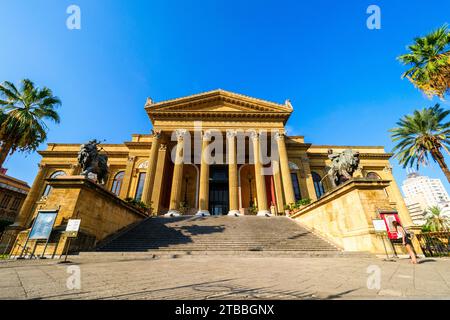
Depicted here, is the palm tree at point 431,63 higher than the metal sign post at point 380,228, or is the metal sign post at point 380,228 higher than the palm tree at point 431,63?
the palm tree at point 431,63

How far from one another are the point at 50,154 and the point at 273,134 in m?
26.8

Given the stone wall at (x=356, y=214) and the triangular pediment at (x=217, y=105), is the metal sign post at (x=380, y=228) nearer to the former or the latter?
the stone wall at (x=356, y=214)

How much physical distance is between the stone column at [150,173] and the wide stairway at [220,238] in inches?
129

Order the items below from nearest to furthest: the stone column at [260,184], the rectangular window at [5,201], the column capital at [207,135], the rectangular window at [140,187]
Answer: the stone column at [260,184] < the column capital at [207,135] < the rectangular window at [140,187] < the rectangular window at [5,201]

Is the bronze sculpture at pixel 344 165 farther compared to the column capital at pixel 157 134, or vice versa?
the column capital at pixel 157 134

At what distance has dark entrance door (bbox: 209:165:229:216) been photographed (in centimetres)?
2338

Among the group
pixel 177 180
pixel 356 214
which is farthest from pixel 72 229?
pixel 177 180

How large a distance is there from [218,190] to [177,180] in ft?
24.7

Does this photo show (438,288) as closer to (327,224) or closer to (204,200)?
(327,224)

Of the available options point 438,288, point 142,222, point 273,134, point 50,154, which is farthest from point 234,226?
point 50,154

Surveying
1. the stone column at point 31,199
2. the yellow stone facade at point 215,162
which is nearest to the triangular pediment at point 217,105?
the yellow stone facade at point 215,162

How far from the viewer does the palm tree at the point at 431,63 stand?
1261 centimetres

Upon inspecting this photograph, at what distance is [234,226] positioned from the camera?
1282cm

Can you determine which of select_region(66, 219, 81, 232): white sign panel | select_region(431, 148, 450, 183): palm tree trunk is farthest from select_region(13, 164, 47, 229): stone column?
select_region(431, 148, 450, 183): palm tree trunk
